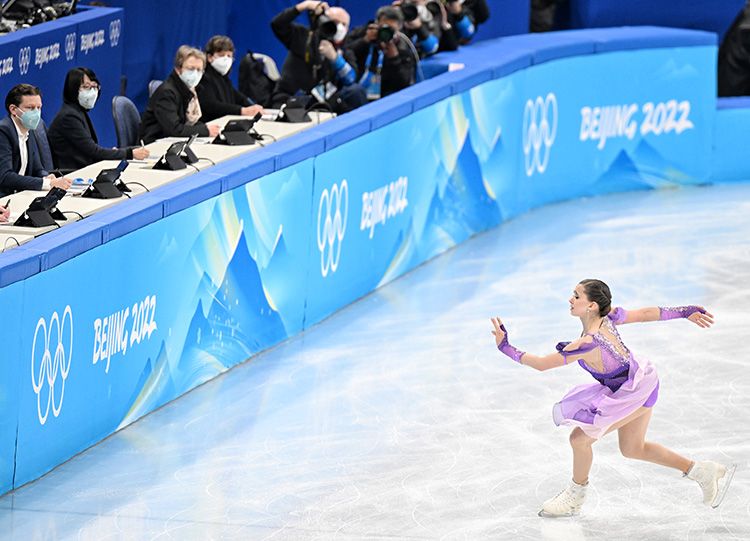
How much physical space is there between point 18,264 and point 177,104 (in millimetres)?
3855

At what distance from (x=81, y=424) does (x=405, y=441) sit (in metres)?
1.87

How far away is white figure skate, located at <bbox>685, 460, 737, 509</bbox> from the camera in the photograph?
25.8ft

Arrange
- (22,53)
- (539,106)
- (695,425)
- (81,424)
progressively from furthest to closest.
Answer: (539,106), (22,53), (695,425), (81,424)

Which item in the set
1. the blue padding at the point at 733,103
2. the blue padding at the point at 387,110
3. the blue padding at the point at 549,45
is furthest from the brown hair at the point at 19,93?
the blue padding at the point at 733,103

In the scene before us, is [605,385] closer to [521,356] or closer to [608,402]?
[608,402]

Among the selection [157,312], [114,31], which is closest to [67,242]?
[157,312]

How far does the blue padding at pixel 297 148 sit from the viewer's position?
10.7 metres

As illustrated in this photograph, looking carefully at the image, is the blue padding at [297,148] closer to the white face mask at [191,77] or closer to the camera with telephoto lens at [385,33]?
the white face mask at [191,77]

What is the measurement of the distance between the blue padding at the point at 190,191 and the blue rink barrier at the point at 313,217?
2 centimetres

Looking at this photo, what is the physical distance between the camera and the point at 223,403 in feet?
31.7

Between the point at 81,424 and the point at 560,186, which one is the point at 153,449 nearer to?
the point at 81,424

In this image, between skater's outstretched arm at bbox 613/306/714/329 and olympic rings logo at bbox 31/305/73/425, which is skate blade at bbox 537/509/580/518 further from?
olympic rings logo at bbox 31/305/73/425

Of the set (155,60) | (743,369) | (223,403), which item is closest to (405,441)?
(223,403)

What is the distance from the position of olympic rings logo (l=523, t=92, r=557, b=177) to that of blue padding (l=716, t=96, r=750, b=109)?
247 centimetres
